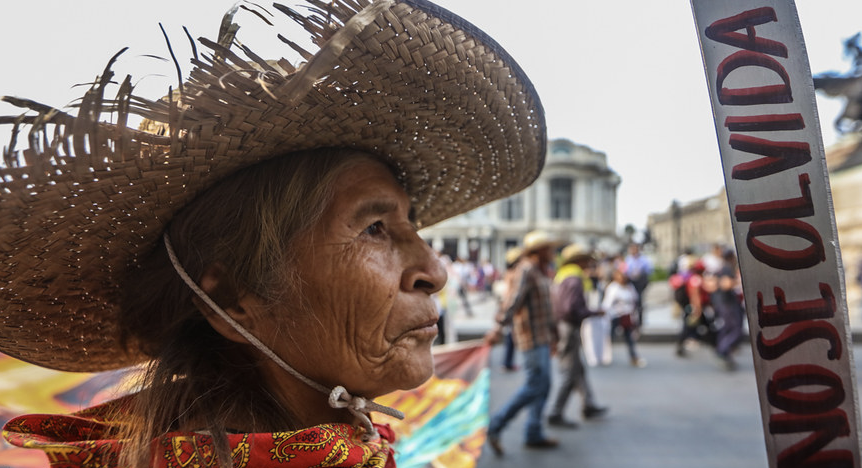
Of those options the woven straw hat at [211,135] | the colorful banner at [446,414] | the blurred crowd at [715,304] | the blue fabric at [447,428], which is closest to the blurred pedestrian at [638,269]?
the blurred crowd at [715,304]

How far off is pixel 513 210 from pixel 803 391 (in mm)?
46122

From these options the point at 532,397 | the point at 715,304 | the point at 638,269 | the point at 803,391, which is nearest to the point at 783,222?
the point at 803,391

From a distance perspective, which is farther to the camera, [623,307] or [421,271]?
[623,307]

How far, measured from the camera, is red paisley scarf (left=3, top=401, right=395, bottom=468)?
1027mm

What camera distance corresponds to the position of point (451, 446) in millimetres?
2865

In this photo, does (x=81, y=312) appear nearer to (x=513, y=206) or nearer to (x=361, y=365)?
(x=361, y=365)

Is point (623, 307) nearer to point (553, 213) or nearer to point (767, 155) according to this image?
point (767, 155)

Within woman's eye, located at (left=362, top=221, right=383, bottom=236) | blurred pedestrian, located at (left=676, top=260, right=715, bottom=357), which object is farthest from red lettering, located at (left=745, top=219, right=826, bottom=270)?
blurred pedestrian, located at (left=676, top=260, right=715, bottom=357)

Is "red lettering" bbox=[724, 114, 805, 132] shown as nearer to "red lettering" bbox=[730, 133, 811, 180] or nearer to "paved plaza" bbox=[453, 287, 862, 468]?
"red lettering" bbox=[730, 133, 811, 180]

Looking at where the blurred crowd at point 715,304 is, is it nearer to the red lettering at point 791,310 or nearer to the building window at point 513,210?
the red lettering at point 791,310

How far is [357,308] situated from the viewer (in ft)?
3.89

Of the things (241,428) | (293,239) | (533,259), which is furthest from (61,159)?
(533,259)

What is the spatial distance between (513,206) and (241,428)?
151 ft

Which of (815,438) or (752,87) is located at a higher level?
(752,87)
